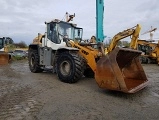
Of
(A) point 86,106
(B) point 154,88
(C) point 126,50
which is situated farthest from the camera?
(B) point 154,88

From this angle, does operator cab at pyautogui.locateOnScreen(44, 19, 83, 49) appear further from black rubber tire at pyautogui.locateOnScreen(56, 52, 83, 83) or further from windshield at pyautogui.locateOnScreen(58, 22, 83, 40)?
black rubber tire at pyautogui.locateOnScreen(56, 52, 83, 83)

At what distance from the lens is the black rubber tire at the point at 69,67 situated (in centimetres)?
842

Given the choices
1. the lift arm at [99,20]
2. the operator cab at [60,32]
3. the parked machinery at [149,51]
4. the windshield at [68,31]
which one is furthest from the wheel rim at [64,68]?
the parked machinery at [149,51]

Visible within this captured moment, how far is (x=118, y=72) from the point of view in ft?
21.8

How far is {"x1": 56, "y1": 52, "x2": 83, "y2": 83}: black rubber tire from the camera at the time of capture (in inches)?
332

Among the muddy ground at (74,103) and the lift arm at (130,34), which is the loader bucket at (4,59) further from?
the lift arm at (130,34)

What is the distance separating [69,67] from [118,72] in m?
2.54

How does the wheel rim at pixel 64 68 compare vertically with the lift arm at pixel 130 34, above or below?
below

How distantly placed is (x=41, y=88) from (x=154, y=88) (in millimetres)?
3857

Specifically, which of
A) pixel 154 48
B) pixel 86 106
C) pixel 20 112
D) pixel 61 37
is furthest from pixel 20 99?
pixel 154 48

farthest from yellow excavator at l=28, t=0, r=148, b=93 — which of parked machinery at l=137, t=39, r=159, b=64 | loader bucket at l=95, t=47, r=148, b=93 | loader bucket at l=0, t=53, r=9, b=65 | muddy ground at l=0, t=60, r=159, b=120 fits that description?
parked machinery at l=137, t=39, r=159, b=64

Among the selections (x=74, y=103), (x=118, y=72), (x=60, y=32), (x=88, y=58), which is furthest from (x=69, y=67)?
(x=74, y=103)

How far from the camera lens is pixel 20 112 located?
512cm

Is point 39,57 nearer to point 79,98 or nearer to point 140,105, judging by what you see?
point 79,98
